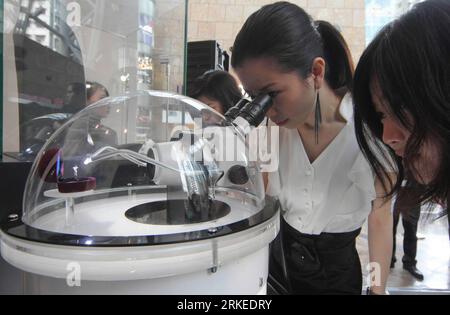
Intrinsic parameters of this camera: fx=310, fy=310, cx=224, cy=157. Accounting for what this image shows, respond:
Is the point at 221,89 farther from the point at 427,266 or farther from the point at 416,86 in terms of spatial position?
the point at 427,266

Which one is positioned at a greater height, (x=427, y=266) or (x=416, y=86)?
(x=416, y=86)

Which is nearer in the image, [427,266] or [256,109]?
[256,109]

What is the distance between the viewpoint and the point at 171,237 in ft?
1.46

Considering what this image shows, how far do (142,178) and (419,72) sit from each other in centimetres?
64

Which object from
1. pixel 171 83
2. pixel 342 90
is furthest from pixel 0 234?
pixel 171 83

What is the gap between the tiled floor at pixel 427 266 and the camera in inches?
77.8

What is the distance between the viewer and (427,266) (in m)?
2.38

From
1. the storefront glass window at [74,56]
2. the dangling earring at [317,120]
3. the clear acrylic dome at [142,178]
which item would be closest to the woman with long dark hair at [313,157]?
the dangling earring at [317,120]

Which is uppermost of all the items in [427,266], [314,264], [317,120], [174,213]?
[317,120]

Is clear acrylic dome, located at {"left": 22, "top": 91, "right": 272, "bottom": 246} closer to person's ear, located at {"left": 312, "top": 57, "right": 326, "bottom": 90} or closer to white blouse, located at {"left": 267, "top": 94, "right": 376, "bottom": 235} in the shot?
white blouse, located at {"left": 267, "top": 94, "right": 376, "bottom": 235}

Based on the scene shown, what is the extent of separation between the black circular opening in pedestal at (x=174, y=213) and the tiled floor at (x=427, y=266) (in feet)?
4.27

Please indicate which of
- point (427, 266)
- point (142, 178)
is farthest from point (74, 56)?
point (427, 266)

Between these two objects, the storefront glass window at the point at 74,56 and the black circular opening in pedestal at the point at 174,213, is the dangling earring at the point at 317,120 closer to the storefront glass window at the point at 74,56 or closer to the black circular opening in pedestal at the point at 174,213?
the black circular opening in pedestal at the point at 174,213

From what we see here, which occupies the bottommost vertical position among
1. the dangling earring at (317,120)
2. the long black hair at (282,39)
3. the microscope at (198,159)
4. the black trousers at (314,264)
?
the black trousers at (314,264)
